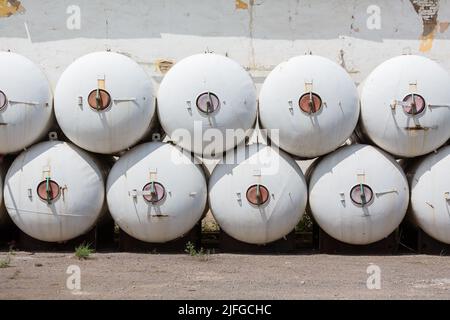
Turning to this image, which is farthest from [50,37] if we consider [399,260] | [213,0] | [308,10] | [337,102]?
[399,260]

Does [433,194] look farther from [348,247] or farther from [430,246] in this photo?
[348,247]

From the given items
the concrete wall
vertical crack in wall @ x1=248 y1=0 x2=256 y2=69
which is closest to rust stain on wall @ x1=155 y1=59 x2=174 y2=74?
the concrete wall

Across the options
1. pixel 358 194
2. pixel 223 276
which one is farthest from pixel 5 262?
pixel 358 194

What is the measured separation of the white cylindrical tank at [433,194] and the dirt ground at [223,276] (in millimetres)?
286

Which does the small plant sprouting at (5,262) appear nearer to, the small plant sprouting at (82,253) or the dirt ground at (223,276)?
the dirt ground at (223,276)

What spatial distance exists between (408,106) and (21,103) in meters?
3.11

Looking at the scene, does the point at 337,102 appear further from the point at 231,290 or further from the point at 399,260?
the point at 231,290

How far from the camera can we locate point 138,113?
672 cm

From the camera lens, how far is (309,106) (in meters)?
6.70

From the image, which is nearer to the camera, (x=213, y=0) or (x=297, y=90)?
(x=297, y=90)

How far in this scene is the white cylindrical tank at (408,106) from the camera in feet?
22.3

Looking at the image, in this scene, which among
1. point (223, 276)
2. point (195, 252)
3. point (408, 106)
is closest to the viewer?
point (223, 276)

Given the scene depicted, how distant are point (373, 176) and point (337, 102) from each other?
67 centimetres

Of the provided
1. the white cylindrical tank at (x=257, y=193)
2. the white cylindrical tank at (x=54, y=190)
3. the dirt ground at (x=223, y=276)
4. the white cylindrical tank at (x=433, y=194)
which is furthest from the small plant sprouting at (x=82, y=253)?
the white cylindrical tank at (x=433, y=194)
